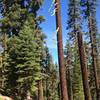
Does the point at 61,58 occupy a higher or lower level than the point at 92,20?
lower

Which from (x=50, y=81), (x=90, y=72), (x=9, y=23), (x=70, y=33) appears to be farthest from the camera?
(x=50, y=81)

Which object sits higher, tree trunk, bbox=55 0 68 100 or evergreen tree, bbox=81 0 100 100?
evergreen tree, bbox=81 0 100 100

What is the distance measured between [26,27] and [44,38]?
521cm

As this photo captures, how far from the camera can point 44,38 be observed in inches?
1572

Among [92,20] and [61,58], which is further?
[92,20]

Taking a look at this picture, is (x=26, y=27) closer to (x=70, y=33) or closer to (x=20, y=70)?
(x=20, y=70)

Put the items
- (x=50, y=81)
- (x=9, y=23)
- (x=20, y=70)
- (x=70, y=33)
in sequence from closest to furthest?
(x=20, y=70), (x=9, y=23), (x=70, y=33), (x=50, y=81)

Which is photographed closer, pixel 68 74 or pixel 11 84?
pixel 11 84

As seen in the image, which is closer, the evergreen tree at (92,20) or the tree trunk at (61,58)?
the tree trunk at (61,58)

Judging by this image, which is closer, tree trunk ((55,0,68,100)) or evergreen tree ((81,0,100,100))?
tree trunk ((55,0,68,100))

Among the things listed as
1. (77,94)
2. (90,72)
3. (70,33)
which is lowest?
(77,94)

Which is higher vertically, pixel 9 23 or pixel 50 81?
pixel 9 23

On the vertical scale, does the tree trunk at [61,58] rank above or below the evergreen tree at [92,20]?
below

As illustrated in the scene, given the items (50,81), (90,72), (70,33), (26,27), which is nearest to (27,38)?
(26,27)
